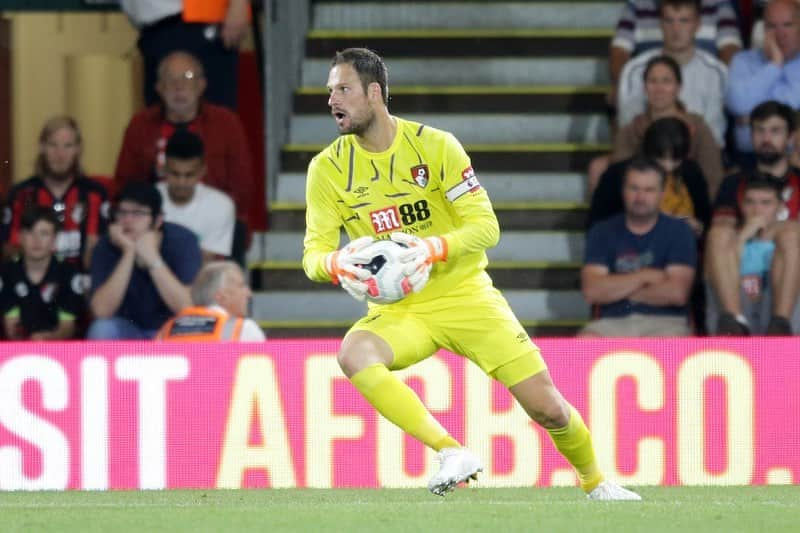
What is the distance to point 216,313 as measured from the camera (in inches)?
372

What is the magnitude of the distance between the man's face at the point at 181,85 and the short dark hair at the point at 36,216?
1069mm

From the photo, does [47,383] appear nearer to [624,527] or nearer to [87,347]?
[87,347]

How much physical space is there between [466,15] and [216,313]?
3.55 metres

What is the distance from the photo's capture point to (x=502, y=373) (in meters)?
6.73

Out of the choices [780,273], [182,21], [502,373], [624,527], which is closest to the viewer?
[624,527]

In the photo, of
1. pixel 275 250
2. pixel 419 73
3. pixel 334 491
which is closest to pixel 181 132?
pixel 275 250

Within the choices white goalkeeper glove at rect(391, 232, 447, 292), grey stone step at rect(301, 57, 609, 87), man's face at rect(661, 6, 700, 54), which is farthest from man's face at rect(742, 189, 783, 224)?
white goalkeeper glove at rect(391, 232, 447, 292)

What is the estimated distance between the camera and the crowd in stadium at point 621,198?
396 inches

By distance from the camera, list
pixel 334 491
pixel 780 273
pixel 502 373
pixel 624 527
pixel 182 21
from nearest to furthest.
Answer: pixel 624 527, pixel 502 373, pixel 334 491, pixel 780 273, pixel 182 21

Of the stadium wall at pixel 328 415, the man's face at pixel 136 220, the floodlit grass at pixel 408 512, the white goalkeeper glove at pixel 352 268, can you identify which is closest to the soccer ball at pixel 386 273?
the white goalkeeper glove at pixel 352 268

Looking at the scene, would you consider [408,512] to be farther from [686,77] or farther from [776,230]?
[686,77]

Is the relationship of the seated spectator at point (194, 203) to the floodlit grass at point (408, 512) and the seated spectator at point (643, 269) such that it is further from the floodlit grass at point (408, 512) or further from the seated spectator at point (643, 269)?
the floodlit grass at point (408, 512)

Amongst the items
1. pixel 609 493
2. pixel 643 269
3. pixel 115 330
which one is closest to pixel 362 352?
pixel 609 493

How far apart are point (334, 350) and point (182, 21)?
10.9 feet
